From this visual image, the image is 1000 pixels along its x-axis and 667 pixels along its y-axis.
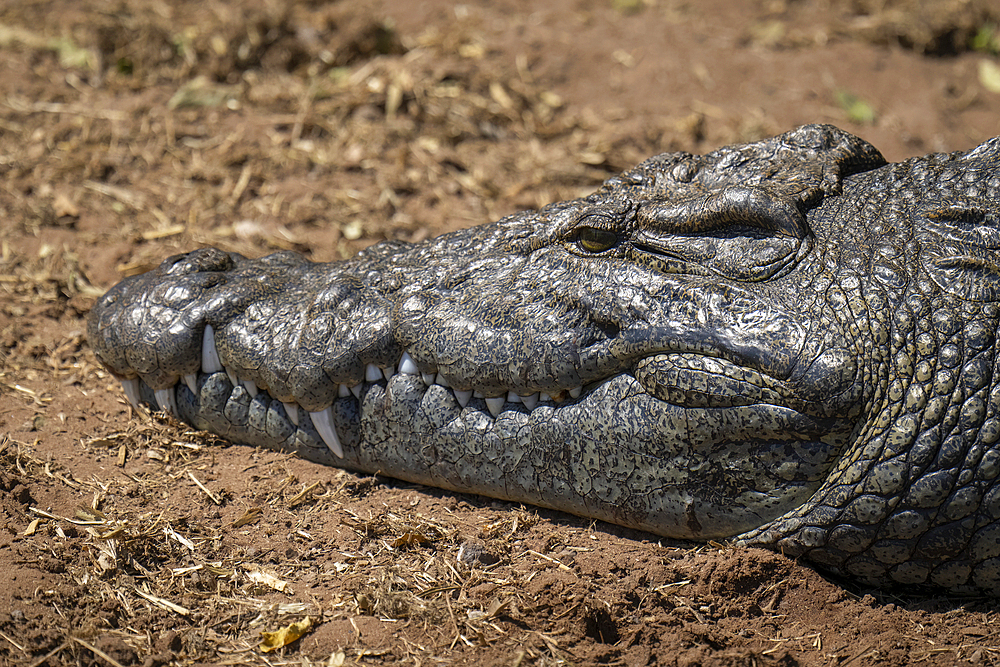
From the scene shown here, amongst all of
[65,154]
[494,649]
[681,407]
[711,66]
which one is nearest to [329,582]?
[494,649]

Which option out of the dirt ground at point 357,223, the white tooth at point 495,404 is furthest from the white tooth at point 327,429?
the white tooth at point 495,404

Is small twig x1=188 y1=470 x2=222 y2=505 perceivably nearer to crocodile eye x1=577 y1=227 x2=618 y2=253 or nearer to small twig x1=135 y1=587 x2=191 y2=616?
small twig x1=135 y1=587 x2=191 y2=616

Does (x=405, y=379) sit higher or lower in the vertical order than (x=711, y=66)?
lower

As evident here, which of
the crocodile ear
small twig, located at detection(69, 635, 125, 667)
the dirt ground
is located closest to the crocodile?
the crocodile ear

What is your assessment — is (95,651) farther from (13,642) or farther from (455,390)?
(455,390)

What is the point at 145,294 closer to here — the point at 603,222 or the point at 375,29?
the point at 603,222

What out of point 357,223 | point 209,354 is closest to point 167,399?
point 209,354
